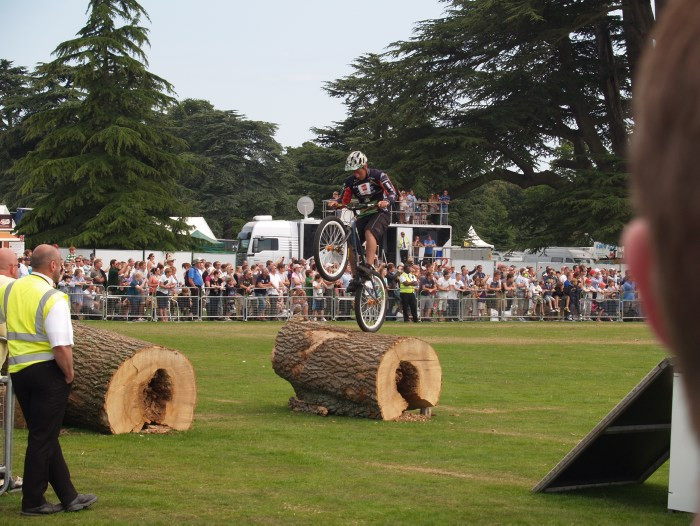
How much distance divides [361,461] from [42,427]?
12.7 feet

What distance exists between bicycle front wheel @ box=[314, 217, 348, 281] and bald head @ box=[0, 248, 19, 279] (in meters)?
4.17

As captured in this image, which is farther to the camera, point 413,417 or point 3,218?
point 3,218

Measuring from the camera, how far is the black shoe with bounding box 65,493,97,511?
9039 millimetres

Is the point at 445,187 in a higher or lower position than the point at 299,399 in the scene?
higher

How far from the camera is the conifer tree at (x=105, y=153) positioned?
51438 mm

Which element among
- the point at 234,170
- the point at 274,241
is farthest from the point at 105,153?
the point at 234,170

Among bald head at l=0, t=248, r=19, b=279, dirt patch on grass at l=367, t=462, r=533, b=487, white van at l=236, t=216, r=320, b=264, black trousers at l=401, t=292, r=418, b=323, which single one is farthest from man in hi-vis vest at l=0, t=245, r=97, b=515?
white van at l=236, t=216, r=320, b=264

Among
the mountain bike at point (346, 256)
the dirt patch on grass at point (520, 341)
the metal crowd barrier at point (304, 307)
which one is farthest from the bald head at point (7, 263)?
the metal crowd barrier at point (304, 307)

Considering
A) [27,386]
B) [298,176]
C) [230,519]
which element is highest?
[298,176]

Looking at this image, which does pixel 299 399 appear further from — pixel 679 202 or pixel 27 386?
pixel 679 202

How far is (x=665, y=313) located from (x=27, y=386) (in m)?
8.80

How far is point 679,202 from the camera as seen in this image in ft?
2.37

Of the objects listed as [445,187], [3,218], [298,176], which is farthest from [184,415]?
[298,176]

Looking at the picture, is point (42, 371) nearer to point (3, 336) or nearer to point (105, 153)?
point (3, 336)
